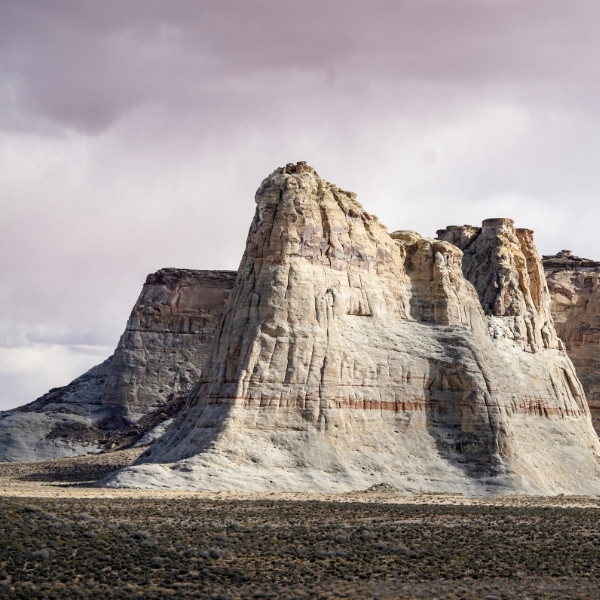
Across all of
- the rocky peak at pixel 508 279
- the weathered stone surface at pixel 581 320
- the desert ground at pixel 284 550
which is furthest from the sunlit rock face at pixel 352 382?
the weathered stone surface at pixel 581 320

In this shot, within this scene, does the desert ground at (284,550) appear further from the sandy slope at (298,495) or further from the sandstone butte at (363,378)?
the sandstone butte at (363,378)

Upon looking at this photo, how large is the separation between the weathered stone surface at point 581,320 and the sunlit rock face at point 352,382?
2611 centimetres

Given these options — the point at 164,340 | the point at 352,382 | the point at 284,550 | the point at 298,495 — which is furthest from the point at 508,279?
the point at 164,340

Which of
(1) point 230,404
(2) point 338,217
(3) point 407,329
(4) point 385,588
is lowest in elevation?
Answer: (4) point 385,588

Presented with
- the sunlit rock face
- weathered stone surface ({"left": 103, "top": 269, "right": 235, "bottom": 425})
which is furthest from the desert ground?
weathered stone surface ({"left": 103, "top": 269, "right": 235, "bottom": 425})

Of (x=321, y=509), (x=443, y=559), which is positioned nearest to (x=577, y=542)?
(x=443, y=559)

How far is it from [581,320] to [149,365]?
44.0 m

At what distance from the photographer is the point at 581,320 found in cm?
10419

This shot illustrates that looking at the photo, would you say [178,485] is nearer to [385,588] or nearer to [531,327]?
[385,588]

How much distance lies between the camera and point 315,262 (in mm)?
66250

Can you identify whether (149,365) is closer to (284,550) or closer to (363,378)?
(363,378)

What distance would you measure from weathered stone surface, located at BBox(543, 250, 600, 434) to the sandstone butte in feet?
66.5

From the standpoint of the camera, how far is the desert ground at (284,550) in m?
33.6

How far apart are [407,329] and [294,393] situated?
33.6 ft
